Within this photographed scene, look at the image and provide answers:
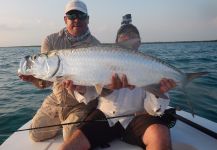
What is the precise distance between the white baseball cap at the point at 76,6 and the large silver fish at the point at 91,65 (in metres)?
1.14

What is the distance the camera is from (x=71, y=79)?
3590 mm

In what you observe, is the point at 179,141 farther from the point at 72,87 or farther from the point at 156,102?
the point at 72,87

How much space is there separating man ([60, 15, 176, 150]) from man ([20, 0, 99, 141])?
40cm

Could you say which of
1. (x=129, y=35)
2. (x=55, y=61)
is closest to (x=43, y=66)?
(x=55, y=61)

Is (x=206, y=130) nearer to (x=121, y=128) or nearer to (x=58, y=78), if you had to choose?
(x=121, y=128)

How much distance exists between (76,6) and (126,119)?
1.82 metres

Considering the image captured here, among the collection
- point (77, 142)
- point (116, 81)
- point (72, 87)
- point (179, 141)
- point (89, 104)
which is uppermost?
point (116, 81)

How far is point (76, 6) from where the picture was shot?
4.47 meters

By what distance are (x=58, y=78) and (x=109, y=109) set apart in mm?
892

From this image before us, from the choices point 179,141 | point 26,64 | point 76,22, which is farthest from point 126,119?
point 76,22

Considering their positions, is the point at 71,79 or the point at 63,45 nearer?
the point at 71,79

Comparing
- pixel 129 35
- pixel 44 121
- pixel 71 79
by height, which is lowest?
pixel 44 121

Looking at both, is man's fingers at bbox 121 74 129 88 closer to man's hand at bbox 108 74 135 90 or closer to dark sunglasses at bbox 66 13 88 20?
man's hand at bbox 108 74 135 90

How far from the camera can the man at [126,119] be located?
12.2ft
